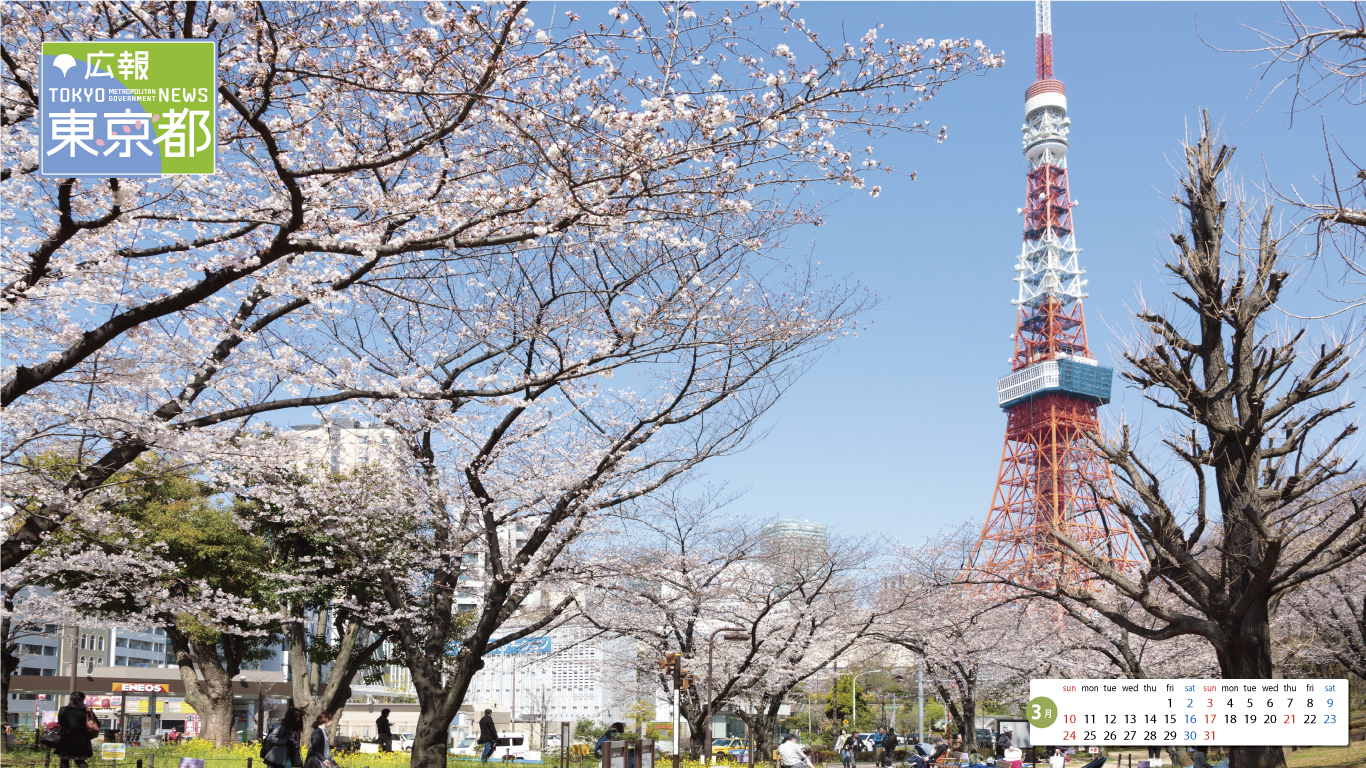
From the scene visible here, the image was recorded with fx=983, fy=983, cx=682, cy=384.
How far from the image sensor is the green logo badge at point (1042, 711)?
8.21 meters

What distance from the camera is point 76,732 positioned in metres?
12.0

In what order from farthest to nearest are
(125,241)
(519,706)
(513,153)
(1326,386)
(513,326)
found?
(519,706)
(513,326)
(1326,386)
(125,241)
(513,153)

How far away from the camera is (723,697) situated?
67.5 feet

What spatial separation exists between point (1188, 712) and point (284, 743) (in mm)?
8673

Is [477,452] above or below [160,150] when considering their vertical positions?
below

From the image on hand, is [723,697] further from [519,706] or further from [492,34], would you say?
[519,706]

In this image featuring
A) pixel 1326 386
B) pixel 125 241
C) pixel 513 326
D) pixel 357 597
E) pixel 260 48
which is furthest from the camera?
pixel 357 597

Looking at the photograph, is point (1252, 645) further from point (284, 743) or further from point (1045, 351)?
point (1045, 351)

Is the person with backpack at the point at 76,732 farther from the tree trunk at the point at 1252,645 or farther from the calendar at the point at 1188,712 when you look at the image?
the tree trunk at the point at 1252,645

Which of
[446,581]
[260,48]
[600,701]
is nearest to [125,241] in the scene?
[260,48]

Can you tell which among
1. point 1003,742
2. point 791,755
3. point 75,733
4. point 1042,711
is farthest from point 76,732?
point 1003,742

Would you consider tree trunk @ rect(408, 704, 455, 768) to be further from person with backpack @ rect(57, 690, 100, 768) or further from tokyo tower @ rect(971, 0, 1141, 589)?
tokyo tower @ rect(971, 0, 1141, 589)

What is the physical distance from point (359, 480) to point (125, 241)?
891cm

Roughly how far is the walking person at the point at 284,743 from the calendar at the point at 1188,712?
724cm
